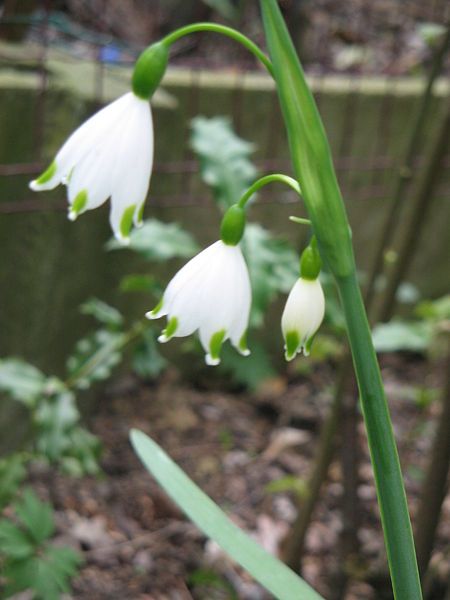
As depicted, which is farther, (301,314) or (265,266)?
(265,266)

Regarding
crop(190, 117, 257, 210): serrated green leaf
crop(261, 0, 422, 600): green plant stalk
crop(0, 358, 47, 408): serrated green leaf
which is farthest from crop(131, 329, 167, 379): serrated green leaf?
crop(261, 0, 422, 600): green plant stalk

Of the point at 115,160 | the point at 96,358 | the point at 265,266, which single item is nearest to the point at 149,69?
the point at 115,160

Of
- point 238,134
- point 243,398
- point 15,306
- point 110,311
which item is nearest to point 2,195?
point 15,306

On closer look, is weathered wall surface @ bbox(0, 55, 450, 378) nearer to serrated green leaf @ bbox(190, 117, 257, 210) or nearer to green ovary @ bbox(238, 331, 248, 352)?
serrated green leaf @ bbox(190, 117, 257, 210)

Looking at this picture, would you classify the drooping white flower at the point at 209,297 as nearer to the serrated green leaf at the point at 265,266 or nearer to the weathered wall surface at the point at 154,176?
the serrated green leaf at the point at 265,266

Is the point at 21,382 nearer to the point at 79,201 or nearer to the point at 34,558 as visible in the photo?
the point at 34,558

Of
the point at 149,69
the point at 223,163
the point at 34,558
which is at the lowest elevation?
the point at 34,558

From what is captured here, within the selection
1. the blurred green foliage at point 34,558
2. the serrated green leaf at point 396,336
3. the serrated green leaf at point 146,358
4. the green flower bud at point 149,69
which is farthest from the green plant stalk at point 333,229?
the serrated green leaf at point 146,358
